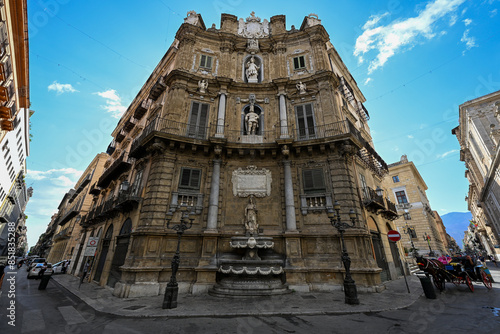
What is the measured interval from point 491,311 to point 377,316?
11.4 ft

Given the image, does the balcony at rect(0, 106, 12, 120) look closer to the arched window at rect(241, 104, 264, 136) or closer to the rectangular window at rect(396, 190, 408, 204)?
the arched window at rect(241, 104, 264, 136)

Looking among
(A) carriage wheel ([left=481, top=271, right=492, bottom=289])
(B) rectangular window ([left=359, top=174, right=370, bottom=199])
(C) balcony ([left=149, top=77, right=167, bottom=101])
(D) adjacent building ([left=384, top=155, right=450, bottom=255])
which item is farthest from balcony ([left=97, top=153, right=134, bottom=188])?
(D) adjacent building ([left=384, top=155, right=450, bottom=255])

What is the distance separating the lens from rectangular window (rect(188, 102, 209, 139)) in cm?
1450

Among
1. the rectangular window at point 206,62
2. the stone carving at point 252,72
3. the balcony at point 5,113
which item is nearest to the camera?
the balcony at point 5,113

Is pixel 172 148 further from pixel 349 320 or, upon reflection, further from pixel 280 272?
pixel 349 320

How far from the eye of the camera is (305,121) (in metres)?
14.9

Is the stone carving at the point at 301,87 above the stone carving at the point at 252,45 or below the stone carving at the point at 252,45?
below

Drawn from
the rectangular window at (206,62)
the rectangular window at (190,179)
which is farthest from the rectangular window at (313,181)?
the rectangular window at (206,62)

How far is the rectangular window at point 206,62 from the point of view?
17078mm

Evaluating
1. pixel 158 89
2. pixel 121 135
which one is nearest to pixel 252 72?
pixel 158 89

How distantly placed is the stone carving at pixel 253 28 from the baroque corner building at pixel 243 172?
4.33 ft

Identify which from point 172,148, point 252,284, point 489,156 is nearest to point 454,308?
point 252,284

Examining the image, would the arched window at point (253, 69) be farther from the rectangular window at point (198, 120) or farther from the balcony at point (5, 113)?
the balcony at point (5, 113)

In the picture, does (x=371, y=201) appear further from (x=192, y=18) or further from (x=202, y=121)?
(x=192, y=18)
